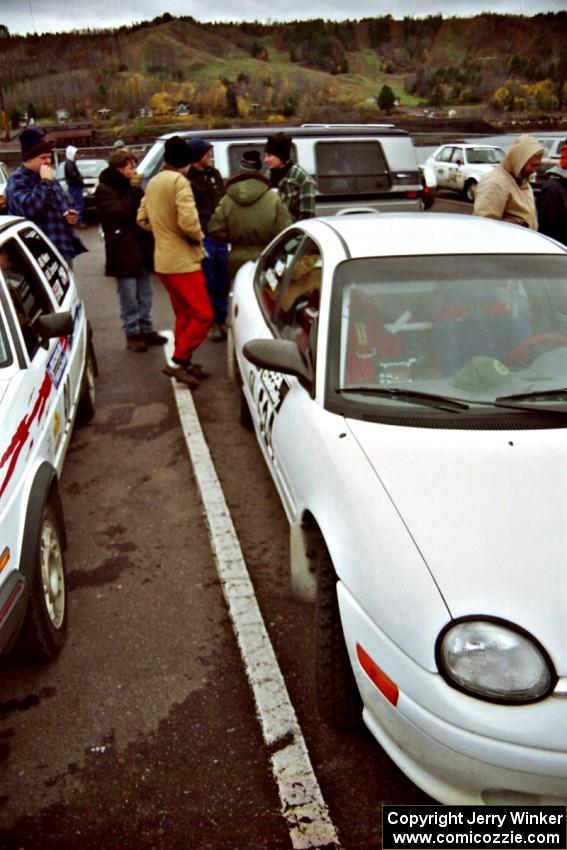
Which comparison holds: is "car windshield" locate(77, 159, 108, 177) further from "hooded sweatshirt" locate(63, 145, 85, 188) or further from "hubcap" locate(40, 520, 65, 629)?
→ "hubcap" locate(40, 520, 65, 629)

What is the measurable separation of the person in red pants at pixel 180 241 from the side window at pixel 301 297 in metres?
1.75

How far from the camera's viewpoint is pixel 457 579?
6.43ft

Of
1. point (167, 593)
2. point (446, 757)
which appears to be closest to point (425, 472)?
point (446, 757)

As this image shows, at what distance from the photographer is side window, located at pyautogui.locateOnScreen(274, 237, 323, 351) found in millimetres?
3268

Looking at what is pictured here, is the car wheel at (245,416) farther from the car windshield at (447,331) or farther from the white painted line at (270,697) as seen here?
the car windshield at (447,331)

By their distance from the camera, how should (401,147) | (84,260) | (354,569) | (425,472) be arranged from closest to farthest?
1. (354,569)
2. (425,472)
3. (401,147)
4. (84,260)

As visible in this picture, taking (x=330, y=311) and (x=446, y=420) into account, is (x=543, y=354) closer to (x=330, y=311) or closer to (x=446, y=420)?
(x=446, y=420)

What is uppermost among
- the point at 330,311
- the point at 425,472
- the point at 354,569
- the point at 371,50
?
the point at 371,50

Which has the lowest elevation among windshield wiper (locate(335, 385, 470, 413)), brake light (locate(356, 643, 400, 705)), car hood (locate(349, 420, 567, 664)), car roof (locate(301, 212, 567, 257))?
brake light (locate(356, 643, 400, 705))

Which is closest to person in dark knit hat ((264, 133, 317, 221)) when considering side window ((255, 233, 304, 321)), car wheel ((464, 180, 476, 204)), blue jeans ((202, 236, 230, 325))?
blue jeans ((202, 236, 230, 325))

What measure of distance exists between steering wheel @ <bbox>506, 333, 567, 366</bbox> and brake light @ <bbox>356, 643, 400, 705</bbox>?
4.52 ft

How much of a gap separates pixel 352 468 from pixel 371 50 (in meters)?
163

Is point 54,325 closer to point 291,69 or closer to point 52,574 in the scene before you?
point 52,574
